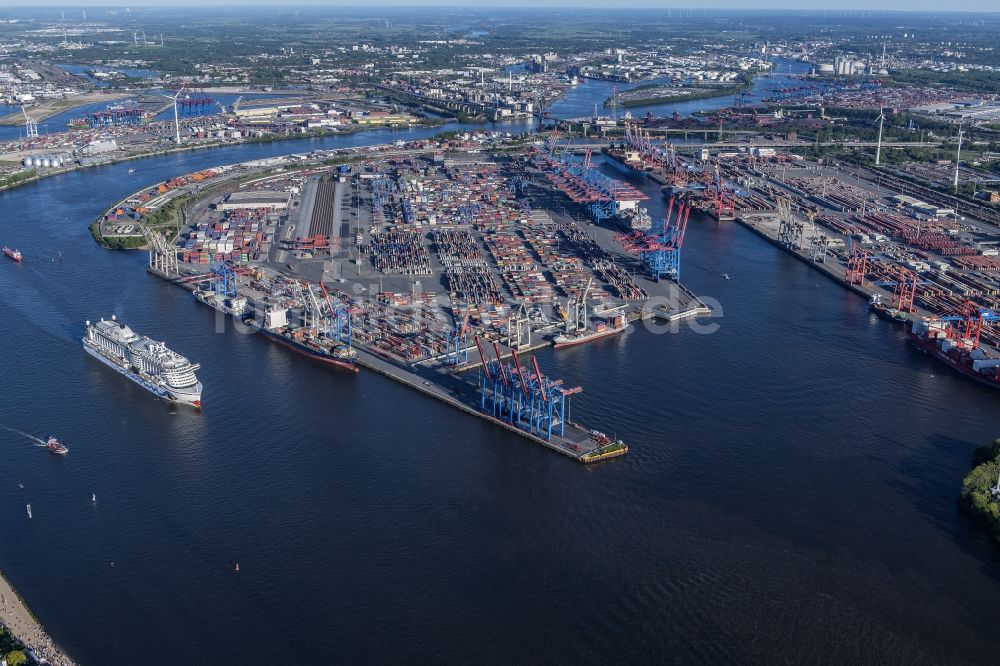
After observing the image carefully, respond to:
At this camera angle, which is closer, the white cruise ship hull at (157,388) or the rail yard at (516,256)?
the white cruise ship hull at (157,388)

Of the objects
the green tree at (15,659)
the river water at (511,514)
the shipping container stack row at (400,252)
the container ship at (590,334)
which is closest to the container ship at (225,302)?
the river water at (511,514)

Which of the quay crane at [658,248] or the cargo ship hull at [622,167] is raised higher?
the cargo ship hull at [622,167]

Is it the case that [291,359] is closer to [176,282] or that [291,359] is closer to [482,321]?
[482,321]

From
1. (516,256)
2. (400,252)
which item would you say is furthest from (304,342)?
(516,256)

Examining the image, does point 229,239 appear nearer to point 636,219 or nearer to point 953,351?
point 636,219

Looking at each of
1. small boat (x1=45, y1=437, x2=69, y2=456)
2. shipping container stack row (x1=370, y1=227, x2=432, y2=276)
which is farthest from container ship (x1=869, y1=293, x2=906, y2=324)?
small boat (x1=45, y1=437, x2=69, y2=456)

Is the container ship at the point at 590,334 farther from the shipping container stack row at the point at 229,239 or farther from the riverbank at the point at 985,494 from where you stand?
the shipping container stack row at the point at 229,239

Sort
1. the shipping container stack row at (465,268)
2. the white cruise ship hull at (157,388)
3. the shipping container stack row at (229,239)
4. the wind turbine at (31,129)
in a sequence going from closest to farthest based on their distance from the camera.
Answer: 1. the white cruise ship hull at (157,388)
2. the shipping container stack row at (465,268)
3. the shipping container stack row at (229,239)
4. the wind turbine at (31,129)

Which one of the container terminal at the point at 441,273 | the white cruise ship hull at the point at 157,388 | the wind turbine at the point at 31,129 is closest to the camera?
the white cruise ship hull at the point at 157,388
